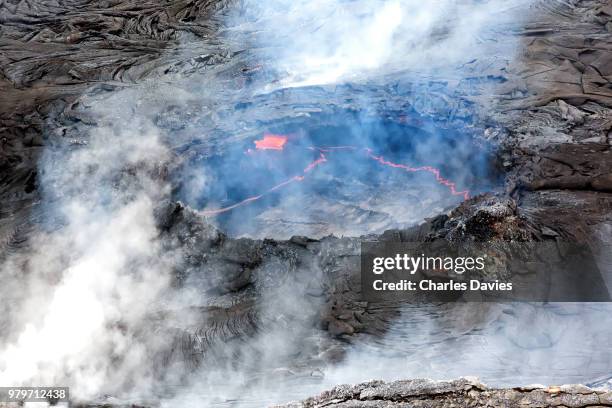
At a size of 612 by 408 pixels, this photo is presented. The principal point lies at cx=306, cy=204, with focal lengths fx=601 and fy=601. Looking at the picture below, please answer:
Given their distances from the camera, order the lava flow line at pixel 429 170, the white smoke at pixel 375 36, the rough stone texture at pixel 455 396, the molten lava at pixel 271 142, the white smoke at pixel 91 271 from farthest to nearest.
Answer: the white smoke at pixel 375 36 → the molten lava at pixel 271 142 → the lava flow line at pixel 429 170 → the white smoke at pixel 91 271 → the rough stone texture at pixel 455 396

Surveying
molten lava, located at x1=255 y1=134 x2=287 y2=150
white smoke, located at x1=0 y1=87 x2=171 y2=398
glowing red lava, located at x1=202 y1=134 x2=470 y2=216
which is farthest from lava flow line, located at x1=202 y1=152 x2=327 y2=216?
white smoke, located at x1=0 y1=87 x2=171 y2=398

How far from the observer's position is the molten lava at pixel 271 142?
28.6 feet

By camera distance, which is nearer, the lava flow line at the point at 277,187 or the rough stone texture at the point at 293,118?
the rough stone texture at the point at 293,118

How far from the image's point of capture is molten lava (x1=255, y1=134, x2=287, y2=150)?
8.71 metres

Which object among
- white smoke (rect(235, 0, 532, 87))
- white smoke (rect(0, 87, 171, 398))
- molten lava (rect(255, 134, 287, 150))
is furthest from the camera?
white smoke (rect(235, 0, 532, 87))

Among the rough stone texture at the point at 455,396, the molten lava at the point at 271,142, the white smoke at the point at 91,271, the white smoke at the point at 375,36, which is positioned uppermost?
the white smoke at the point at 375,36

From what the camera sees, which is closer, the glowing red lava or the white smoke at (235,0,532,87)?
the glowing red lava

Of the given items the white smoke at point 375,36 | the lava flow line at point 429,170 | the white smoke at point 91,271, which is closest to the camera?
the white smoke at point 91,271

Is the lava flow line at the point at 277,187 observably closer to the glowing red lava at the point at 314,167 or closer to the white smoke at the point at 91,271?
the glowing red lava at the point at 314,167

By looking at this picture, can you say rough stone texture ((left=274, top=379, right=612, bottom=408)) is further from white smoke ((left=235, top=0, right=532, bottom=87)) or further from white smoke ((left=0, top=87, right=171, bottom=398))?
white smoke ((left=235, top=0, right=532, bottom=87))

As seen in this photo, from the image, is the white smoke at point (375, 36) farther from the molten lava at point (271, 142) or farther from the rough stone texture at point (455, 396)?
the rough stone texture at point (455, 396)

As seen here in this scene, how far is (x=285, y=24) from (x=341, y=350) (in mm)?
6561

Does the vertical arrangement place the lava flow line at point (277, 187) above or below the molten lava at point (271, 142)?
below

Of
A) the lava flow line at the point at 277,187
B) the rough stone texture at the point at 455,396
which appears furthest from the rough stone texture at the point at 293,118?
the lava flow line at the point at 277,187
